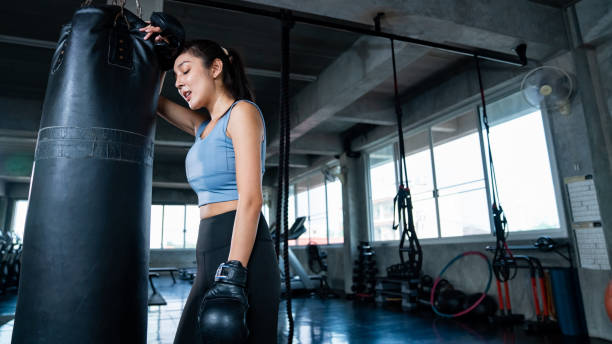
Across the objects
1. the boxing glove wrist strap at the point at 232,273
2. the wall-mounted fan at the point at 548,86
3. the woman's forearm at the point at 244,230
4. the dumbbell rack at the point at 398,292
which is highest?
the wall-mounted fan at the point at 548,86

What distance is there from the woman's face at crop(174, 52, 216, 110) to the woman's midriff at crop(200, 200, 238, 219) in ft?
1.07

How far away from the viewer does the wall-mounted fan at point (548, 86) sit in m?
3.54

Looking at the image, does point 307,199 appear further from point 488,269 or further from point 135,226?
point 135,226

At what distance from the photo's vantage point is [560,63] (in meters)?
3.73

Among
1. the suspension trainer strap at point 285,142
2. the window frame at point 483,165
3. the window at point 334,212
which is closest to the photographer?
the suspension trainer strap at point 285,142

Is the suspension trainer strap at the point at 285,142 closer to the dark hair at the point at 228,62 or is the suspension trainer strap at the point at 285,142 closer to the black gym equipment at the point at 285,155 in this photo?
the black gym equipment at the point at 285,155

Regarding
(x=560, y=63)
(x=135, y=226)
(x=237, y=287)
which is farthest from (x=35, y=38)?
(x=560, y=63)

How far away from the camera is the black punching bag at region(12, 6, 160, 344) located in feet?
3.19

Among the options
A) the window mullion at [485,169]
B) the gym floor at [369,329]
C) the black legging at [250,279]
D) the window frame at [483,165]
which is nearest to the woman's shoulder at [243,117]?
the black legging at [250,279]

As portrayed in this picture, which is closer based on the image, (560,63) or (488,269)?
(560,63)

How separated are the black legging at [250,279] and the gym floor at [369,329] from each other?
2.73 meters

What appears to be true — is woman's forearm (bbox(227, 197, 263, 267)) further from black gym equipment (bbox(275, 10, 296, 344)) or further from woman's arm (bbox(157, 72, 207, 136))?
woman's arm (bbox(157, 72, 207, 136))

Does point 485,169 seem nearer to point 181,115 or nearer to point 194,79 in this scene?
point 181,115

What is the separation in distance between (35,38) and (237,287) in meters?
4.61
